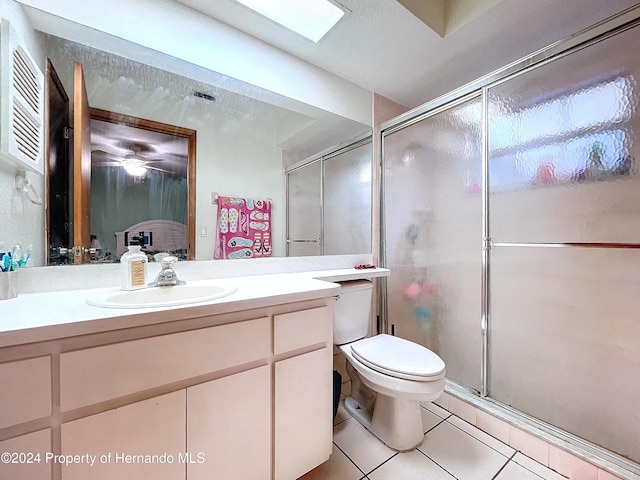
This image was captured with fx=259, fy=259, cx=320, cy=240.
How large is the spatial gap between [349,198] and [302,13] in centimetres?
117

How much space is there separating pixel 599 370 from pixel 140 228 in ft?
7.24

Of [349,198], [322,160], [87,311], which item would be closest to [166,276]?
[87,311]

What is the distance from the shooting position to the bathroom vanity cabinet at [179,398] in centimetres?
62

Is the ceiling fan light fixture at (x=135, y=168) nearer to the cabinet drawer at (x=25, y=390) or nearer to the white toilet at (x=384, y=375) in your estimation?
the cabinet drawer at (x=25, y=390)

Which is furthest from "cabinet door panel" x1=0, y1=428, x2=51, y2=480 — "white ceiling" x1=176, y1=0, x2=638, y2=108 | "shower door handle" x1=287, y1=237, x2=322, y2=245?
"white ceiling" x1=176, y1=0, x2=638, y2=108

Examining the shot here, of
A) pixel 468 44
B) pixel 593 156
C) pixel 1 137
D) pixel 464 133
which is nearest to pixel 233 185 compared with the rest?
pixel 1 137

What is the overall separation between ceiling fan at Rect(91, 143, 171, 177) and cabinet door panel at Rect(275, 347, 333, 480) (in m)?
1.11

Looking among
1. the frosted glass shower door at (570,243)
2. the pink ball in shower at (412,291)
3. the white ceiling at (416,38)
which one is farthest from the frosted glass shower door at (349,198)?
the frosted glass shower door at (570,243)

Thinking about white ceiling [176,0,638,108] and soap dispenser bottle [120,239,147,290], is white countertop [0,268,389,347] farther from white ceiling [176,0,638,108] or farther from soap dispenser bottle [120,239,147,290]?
white ceiling [176,0,638,108]

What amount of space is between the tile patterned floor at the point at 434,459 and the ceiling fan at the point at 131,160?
160cm

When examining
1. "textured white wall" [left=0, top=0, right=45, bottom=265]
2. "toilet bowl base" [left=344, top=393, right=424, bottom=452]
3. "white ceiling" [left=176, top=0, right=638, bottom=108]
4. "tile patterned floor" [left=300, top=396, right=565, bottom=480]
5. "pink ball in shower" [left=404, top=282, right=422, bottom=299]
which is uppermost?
"white ceiling" [left=176, top=0, right=638, bottom=108]

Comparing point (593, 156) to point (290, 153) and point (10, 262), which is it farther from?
point (10, 262)

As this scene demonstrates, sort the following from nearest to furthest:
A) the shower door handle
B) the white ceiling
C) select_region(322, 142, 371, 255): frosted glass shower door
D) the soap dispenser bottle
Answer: the soap dispenser bottle
the white ceiling
the shower door handle
select_region(322, 142, 371, 255): frosted glass shower door

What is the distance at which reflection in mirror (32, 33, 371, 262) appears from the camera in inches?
45.2
